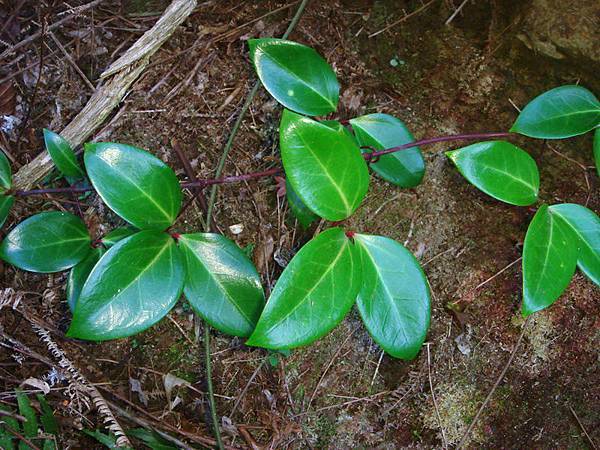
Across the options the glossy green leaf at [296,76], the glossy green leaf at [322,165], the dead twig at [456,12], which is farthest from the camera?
the dead twig at [456,12]

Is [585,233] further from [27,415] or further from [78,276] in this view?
[27,415]

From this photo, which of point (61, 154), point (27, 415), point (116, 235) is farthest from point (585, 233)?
point (27, 415)

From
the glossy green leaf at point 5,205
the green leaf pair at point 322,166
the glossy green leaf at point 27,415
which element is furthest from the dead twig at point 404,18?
the glossy green leaf at point 27,415

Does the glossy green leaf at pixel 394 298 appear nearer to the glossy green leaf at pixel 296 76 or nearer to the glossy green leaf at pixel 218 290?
the glossy green leaf at pixel 218 290

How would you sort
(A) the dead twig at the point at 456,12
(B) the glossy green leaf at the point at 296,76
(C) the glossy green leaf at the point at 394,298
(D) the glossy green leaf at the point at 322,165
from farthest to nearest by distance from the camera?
(A) the dead twig at the point at 456,12, (B) the glossy green leaf at the point at 296,76, (C) the glossy green leaf at the point at 394,298, (D) the glossy green leaf at the point at 322,165

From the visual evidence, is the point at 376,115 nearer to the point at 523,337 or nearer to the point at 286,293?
the point at 286,293

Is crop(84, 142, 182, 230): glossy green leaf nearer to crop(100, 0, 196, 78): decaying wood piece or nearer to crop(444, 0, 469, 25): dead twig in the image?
crop(100, 0, 196, 78): decaying wood piece

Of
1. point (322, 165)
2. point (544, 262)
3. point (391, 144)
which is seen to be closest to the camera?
point (322, 165)
